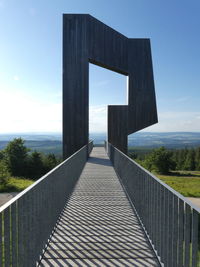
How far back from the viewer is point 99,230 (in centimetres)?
381

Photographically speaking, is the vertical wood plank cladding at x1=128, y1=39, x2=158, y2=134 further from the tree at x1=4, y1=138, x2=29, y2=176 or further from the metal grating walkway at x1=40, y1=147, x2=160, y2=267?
the tree at x1=4, y1=138, x2=29, y2=176

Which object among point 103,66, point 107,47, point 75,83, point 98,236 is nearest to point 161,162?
point 103,66

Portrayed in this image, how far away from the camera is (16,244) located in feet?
6.61

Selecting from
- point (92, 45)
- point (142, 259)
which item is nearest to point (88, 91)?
point (92, 45)

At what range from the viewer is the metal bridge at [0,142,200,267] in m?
1.98

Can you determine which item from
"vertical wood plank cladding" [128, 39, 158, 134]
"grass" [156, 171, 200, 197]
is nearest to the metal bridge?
"vertical wood plank cladding" [128, 39, 158, 134]

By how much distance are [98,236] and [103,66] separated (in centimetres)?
1272

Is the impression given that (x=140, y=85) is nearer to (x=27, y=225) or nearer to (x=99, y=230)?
(x=99, y=230)

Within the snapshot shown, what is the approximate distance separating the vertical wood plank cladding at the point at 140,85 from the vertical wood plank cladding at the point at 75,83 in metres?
3.51

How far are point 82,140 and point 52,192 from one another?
969cm

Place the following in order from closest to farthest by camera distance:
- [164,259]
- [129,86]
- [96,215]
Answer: [164,259], [96,215], [129,86]

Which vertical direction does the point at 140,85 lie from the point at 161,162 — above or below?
above

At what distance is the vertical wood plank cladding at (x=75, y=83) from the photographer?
43.1ft

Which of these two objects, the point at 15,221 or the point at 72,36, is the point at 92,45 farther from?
the point at 15,221
